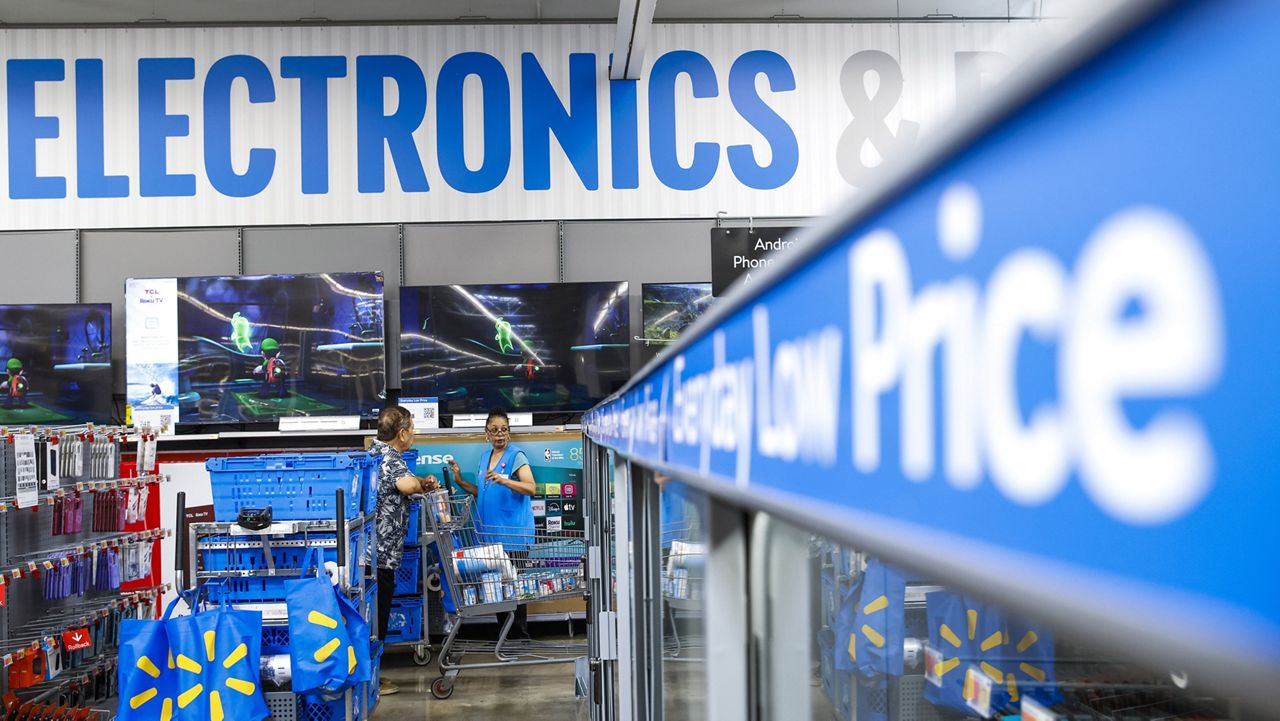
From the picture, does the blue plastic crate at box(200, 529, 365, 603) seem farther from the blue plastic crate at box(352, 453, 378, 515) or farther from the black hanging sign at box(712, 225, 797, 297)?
the black hanging sign at box(712, 225, 797, 297)

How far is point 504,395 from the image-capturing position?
7.32 m

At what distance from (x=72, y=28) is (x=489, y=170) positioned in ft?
11.7

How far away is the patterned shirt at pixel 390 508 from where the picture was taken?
5.41 metres

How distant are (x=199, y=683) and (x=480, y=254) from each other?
4.50m

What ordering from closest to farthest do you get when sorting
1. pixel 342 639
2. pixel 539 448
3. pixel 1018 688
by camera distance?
pixel 1018 688 < pixel 342 639 < pixel 539 448

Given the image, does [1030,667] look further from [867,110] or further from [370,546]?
[867,110]

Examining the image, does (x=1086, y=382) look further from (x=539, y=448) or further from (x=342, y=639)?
(x=539, y=448)

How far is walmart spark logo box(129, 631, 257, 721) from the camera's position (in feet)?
12.4

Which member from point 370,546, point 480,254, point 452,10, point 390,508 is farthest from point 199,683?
point 452,10

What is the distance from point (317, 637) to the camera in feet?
13.0

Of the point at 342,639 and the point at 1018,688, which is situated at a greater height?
the point at 1018,688

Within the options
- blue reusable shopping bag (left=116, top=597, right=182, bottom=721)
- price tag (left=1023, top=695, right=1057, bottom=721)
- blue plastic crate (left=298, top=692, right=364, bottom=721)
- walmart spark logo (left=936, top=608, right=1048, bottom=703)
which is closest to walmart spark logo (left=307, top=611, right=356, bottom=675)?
blue plastic crate (left=298, top=692, right=364, bottom=721)

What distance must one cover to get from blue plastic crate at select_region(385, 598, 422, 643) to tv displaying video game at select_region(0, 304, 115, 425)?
9.30 feet

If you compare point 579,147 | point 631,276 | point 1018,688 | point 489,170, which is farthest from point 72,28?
point 1018,688
